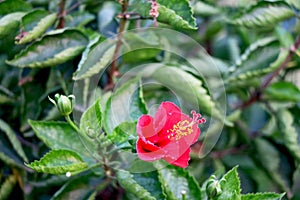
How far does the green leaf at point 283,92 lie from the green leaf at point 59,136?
44cm

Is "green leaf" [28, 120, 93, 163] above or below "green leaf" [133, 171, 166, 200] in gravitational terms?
above

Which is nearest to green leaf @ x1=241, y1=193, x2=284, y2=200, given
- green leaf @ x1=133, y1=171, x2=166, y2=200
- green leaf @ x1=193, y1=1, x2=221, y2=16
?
green leaf @ x1=133, y1=171, x2=166, y2=200

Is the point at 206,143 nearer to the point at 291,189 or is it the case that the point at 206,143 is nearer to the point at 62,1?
the point at 291,189

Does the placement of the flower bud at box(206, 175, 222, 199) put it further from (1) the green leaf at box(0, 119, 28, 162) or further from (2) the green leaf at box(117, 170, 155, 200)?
(1) the green leaf at box(0, 119, 28, 162)

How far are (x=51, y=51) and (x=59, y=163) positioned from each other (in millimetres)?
225

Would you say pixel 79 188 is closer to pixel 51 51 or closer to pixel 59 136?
pixel 59 136

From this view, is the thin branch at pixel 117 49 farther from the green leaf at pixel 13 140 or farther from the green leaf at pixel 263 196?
the green leaf at pixel 263 196

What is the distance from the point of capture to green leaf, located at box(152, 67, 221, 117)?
0.89 meters

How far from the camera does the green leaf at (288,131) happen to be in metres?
1.01

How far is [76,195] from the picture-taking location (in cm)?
89

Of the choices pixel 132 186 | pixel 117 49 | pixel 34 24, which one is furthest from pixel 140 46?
pixel 132 186

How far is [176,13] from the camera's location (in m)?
0.78

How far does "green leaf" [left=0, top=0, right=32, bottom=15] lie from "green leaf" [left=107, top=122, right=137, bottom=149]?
32 cm

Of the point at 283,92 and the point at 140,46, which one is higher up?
the point at 140,46
